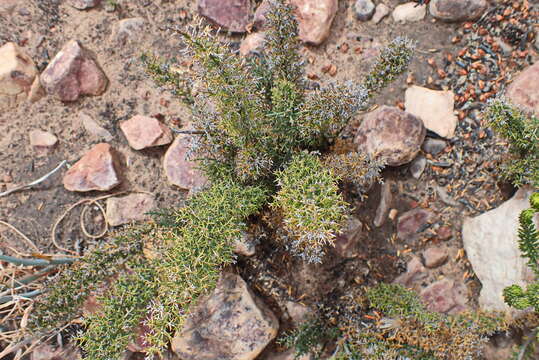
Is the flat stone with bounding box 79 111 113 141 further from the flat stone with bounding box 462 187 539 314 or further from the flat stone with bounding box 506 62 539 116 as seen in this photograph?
the flat stone with bounding box 506 62 539 116

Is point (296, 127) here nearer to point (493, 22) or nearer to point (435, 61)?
point (435, 61)

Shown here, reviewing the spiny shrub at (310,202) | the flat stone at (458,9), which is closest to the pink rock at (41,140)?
the spiny shrub at (310,202)

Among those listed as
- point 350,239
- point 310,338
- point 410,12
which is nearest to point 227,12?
point 410,12

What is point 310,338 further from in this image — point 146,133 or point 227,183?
point 146,133

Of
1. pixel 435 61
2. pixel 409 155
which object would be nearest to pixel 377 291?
pixel 409 155

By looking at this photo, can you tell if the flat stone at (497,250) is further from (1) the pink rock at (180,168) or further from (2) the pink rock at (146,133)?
(2) the pink rock at (146,133)

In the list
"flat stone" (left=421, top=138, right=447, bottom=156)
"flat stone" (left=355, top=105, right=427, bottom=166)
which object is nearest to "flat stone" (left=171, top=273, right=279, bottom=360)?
"flat stone" (left=355, top=105, right=427, bottom=166)
